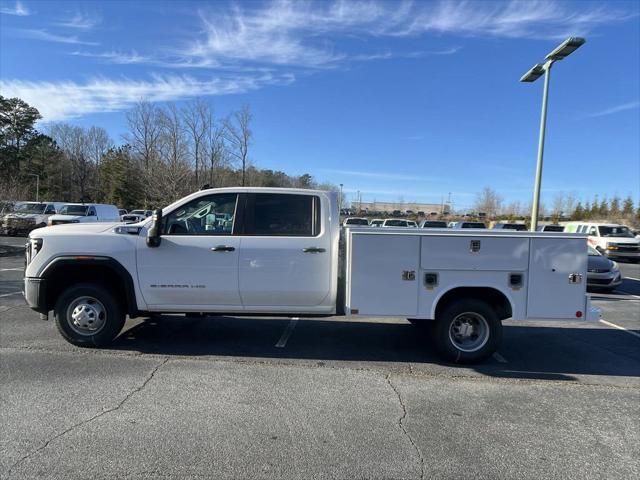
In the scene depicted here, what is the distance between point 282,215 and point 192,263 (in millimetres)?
1299

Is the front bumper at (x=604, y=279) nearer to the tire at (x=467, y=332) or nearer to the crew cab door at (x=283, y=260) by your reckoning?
the tire at (x=467, y=332)

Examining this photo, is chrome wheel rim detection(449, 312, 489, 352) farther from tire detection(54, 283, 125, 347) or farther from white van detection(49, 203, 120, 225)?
white van detection(49, 203, 120, 225)

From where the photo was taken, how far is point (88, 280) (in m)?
5.79

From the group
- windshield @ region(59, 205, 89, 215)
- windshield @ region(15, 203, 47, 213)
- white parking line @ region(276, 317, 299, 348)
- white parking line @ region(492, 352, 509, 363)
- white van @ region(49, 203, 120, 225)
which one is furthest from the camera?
windshield @ region(15, 203, 47, 213)

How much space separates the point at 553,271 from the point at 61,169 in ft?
248

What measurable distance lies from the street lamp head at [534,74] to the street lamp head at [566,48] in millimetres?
938

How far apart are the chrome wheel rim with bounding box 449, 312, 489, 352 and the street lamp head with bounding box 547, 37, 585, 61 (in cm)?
1069

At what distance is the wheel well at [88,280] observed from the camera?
18.5ft

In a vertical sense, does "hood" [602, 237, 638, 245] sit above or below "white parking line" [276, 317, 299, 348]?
above

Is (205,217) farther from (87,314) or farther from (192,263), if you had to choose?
(87,314)

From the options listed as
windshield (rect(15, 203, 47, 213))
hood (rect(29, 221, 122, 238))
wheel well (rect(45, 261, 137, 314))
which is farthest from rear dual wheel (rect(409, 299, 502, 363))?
windshield (rect(15, 203, 47, 213))

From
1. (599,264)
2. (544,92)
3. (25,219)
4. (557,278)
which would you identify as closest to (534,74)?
(544,92)

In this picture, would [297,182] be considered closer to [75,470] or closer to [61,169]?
[61,169]

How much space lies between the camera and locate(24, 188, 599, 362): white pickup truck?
17.5ft
